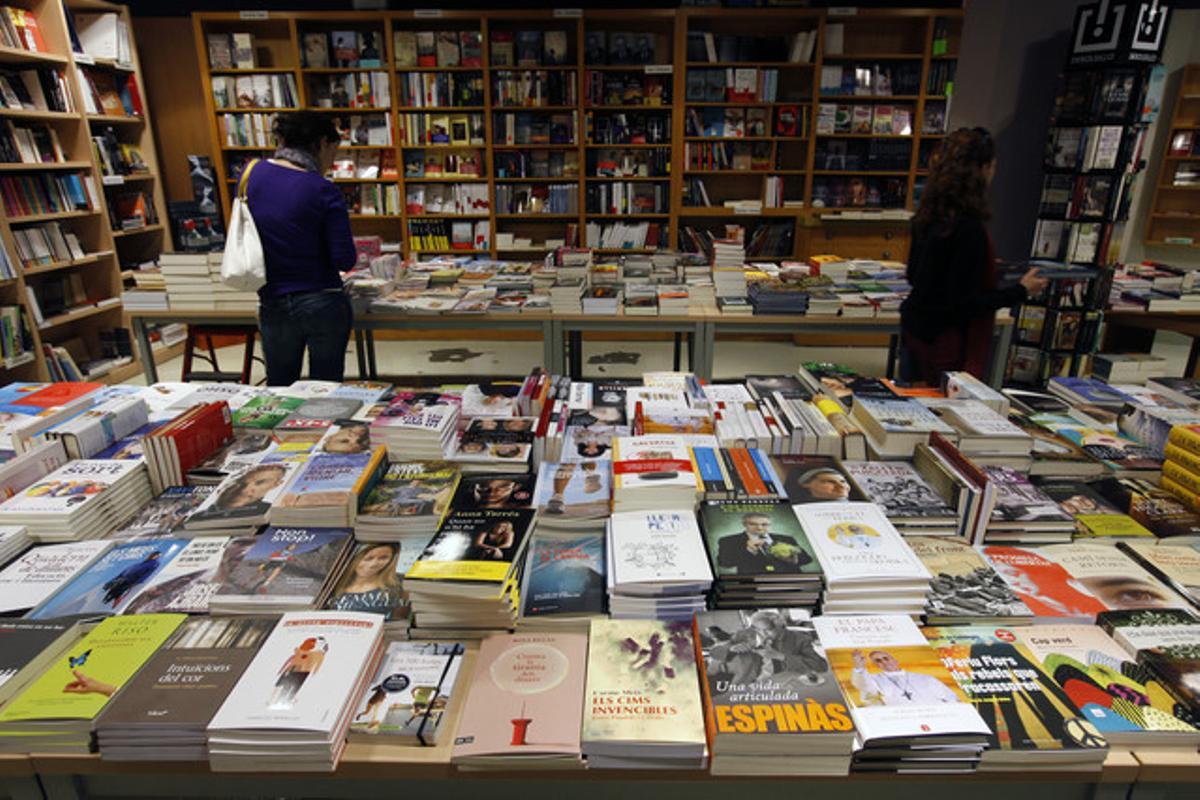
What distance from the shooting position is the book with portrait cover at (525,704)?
105 centimetres

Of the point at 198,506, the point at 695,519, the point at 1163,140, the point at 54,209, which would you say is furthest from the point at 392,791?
the point at 1163,140

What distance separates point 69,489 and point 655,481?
1.36 metres

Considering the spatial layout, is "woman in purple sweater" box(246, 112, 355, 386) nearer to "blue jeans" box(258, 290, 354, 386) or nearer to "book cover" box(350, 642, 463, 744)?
"blue jeans" box(258, 290, 354, 386)

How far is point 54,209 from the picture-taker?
476cm

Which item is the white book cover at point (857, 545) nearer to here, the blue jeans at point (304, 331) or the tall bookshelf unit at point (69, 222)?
the blue jeans at point (304, 331)

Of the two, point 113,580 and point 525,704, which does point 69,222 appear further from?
point 525,704

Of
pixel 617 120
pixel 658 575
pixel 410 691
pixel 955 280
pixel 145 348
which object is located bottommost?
pixel 145 348

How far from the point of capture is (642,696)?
1.12 meters

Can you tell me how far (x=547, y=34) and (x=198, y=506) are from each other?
501 centimetres

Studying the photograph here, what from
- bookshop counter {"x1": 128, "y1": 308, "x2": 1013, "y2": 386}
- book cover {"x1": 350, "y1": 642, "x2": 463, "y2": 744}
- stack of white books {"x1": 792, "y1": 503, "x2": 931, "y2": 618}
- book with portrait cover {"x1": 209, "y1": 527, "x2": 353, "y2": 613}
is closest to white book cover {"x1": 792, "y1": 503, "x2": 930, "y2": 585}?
stack of white books {"x1": 792, "y1": 503, "x2": 931, "y2": 618}

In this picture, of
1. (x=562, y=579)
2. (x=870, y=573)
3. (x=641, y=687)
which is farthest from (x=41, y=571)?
(x=870, y=573)

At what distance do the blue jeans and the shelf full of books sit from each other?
120 centimetres

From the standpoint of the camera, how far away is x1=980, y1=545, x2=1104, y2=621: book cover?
1.33 m

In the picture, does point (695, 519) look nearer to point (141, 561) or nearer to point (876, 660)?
point (876, 660)
